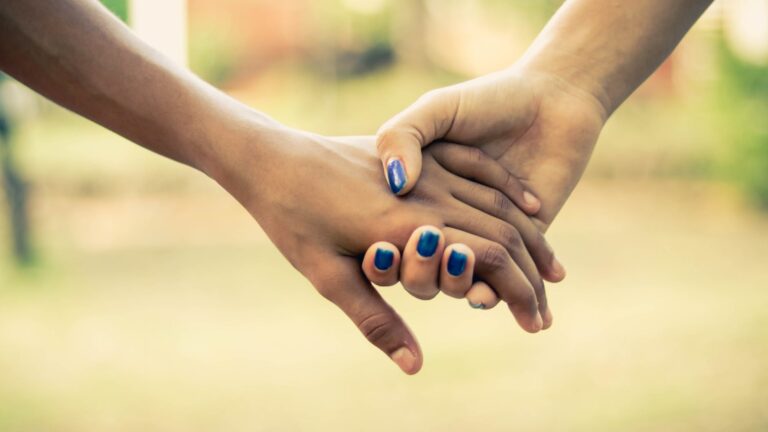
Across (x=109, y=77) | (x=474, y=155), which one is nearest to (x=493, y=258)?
(x=474, y=155)

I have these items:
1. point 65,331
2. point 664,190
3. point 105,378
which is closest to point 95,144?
point 65,331

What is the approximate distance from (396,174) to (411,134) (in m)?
0.10

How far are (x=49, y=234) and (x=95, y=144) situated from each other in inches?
93.3

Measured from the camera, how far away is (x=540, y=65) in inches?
85.5

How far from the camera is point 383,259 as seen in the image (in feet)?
5.94

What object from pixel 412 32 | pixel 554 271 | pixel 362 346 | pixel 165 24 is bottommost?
pixel 362 346

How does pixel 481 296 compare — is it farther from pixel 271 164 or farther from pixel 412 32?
pixel 412 32

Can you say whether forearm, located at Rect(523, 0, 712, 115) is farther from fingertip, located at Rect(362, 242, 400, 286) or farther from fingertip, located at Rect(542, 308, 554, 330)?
fingertip, located at Rect(362, 242, 400, 286)

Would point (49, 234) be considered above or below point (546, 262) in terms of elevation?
above

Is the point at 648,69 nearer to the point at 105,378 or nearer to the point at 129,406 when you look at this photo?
the point at 129,406

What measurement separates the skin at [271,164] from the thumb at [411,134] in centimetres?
7

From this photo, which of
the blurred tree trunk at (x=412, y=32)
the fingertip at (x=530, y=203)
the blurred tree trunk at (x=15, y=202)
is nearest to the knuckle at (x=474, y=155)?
the fingertip at (x=530, y=203)

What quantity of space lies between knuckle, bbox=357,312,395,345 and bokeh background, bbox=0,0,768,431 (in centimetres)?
243

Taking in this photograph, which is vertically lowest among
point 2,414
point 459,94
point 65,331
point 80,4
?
point 2,414
